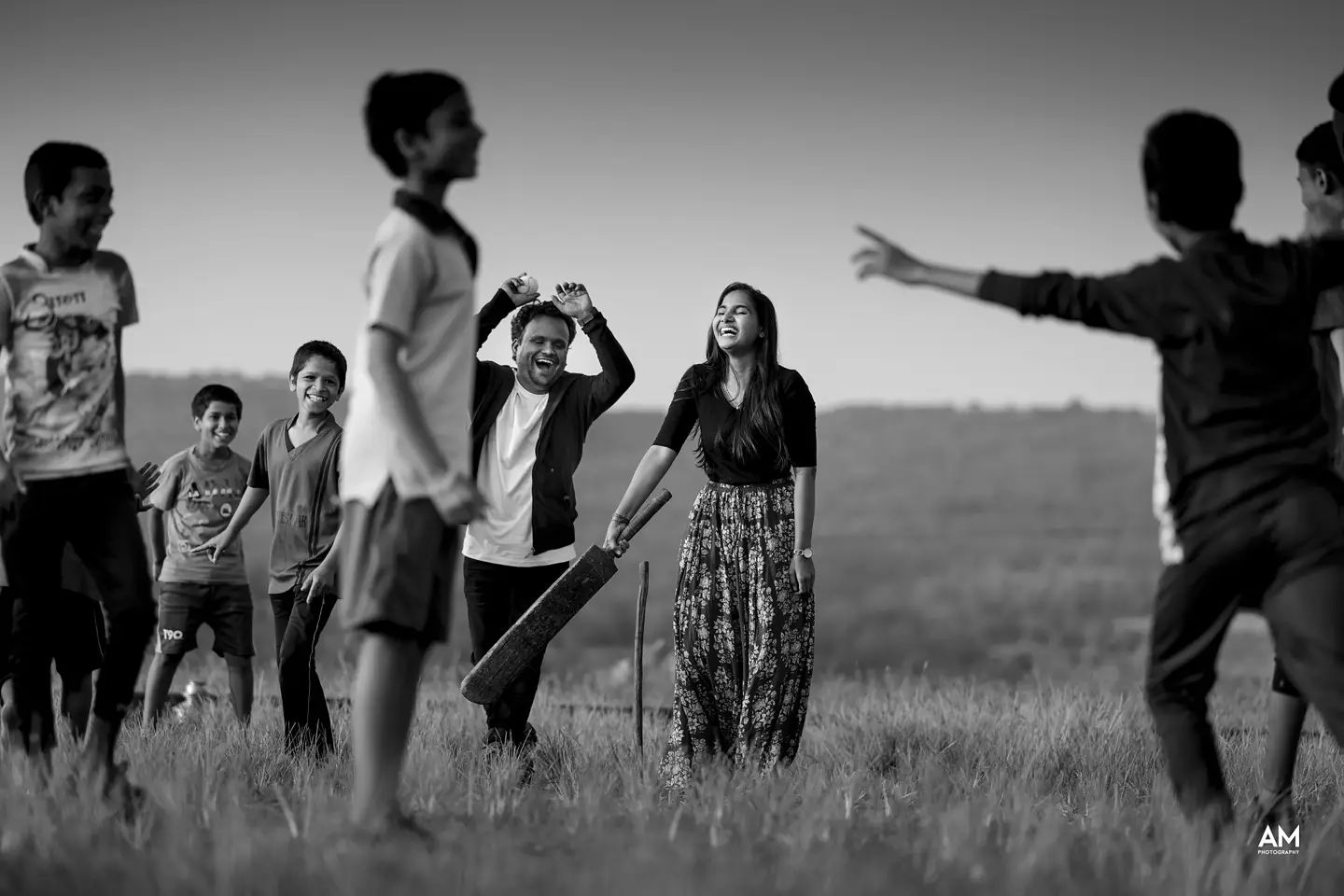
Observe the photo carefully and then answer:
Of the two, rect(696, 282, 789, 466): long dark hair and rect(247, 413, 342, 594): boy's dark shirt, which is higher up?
rect(696, 282, 789, 466): long dark hair

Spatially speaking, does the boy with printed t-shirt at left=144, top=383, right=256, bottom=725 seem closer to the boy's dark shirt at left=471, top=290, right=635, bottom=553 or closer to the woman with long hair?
the boy's dark shirt at left=471, top=290, right=635, bottom=553

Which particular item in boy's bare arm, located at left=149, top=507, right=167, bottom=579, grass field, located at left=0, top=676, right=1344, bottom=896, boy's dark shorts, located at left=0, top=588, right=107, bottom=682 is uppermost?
boy's bare arm, located at left=149, top=507, right=167, bottom=579

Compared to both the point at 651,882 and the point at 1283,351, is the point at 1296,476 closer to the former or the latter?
the point at 1283,351

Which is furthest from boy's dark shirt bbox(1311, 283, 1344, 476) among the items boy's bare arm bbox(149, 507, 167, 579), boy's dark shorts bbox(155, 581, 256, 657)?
boy's bare arm bbox(149, 507, 167, 579)

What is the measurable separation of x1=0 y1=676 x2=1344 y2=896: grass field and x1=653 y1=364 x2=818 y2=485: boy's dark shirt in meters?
1.30

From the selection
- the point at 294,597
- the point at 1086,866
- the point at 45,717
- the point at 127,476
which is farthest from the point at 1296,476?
the point at 294,597

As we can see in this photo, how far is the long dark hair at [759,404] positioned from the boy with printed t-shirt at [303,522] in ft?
5.44

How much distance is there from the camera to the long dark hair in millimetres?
5559

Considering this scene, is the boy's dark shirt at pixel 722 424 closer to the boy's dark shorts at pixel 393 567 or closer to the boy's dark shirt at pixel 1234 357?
the boy's dark shirt at pixel 1234 357

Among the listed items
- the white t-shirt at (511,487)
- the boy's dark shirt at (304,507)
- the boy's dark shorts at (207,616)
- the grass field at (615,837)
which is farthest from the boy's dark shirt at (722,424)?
the boy's dark shorts at (207,616)

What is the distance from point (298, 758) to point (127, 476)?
160 cm

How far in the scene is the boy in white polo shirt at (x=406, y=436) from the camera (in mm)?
3197

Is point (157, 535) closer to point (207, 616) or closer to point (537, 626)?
point (207, 616)

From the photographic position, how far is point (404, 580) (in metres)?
3.23
